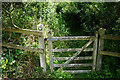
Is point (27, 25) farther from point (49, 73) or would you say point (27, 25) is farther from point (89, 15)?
point (89, 15)

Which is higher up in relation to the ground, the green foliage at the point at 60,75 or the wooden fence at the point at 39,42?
the wooden fence at the point at 39,42

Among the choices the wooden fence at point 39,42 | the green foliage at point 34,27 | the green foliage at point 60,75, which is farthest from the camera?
the green foliage at point 60,75

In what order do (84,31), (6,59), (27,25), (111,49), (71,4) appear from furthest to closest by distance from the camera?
(71,4) → (84,31) → (27,25) → (111,49) → (6,59)

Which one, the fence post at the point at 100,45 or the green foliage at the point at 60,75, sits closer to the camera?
the fence post at the point at 100,45

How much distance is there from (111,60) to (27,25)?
2832 mm

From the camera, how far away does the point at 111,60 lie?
3.29 meters

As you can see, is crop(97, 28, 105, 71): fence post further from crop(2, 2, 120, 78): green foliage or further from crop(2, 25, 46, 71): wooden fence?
crop(2, 25, 46, 71): wooden fence

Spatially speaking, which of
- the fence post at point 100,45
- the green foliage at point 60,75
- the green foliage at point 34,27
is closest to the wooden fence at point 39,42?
the green foliage at point 34,27

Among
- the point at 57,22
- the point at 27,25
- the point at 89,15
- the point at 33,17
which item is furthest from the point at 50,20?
the point at 89,15

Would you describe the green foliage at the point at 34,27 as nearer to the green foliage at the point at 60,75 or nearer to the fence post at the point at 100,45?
the green foliage at the point at 60,75

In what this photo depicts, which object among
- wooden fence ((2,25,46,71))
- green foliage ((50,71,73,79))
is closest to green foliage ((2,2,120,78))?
green foliage ((50,71,73,79))

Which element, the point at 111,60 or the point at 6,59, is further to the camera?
the point at 111,60

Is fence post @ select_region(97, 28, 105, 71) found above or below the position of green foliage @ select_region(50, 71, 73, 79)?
above

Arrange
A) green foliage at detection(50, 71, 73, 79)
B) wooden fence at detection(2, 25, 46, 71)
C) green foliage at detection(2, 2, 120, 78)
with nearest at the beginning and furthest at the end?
wooden fence at detection(2, 25, 46, 71), green foliage at detection(2, 2, 120, 78), green foliage at detection(50, 71, 73, 79)
